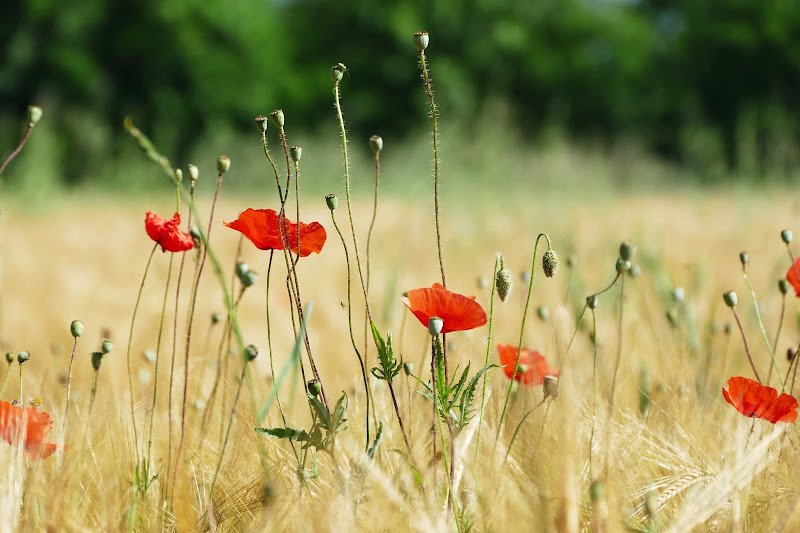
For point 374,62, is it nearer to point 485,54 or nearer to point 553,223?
point 485,54

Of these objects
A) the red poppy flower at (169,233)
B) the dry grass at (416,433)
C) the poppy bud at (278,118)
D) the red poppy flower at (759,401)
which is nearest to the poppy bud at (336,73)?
the poppy bud at (278,118)

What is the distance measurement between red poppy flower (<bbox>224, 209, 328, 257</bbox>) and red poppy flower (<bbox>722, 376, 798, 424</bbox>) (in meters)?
0.43

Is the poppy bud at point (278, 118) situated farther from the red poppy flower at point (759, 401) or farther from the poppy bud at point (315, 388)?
the red poppy flower at point (759, 401)

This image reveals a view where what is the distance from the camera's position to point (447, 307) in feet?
2.25

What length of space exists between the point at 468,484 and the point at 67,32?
50.6ft

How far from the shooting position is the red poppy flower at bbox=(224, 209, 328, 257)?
708mm

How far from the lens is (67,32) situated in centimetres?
1405

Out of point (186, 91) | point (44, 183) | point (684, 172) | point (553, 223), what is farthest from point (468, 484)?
point (186, 91)

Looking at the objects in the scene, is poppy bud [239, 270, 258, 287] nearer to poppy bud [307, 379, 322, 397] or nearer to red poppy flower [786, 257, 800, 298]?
poppy bud [307, 379, 322, 397]

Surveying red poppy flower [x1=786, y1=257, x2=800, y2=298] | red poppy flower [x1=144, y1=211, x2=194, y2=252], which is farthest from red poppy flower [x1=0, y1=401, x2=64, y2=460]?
red poppy flower [x1=786, y1=257, x2=800, y2=298]

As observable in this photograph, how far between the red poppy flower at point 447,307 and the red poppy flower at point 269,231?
10 cm

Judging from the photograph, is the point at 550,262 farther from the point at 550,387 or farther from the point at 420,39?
the point at 420,39

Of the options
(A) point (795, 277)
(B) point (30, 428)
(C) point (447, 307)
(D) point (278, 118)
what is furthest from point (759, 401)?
(B) point (30, 428)

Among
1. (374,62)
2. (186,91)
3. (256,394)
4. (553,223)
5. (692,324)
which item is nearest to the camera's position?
(256,394)
